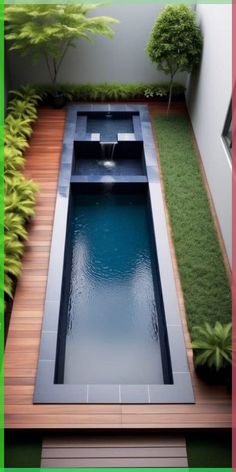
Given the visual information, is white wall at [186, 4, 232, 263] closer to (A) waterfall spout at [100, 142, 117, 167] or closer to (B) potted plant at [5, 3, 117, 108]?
(A) waterfall spout at [100, 142, 117, 167]

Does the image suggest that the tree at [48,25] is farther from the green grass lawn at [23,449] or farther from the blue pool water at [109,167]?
the green grass lawn at [23,449]

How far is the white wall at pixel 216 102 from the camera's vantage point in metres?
7.24

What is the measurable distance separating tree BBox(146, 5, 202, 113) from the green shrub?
671 centimetres

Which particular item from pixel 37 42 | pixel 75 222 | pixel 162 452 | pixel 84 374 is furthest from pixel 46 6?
pixel 162 452

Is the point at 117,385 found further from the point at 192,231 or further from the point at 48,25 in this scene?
the point at 48,25

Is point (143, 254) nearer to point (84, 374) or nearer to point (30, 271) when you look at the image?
point (30, 271)

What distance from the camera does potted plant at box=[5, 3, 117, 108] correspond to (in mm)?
9391

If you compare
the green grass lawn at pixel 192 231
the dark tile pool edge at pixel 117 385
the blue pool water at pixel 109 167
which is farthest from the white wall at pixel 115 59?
the dark tile pool edge at pixel 117 385

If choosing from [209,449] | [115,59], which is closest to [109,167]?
[115,59]

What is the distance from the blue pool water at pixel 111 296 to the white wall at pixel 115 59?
460 centimetres

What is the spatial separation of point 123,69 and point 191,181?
4.78 m

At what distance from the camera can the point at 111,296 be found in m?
6.98

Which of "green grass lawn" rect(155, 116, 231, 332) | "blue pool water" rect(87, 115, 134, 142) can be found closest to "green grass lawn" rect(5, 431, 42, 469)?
"green grass lawn" rect(155, 116, 231, 332)

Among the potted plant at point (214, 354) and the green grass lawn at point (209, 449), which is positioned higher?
the potted plant at point (214, 354)
